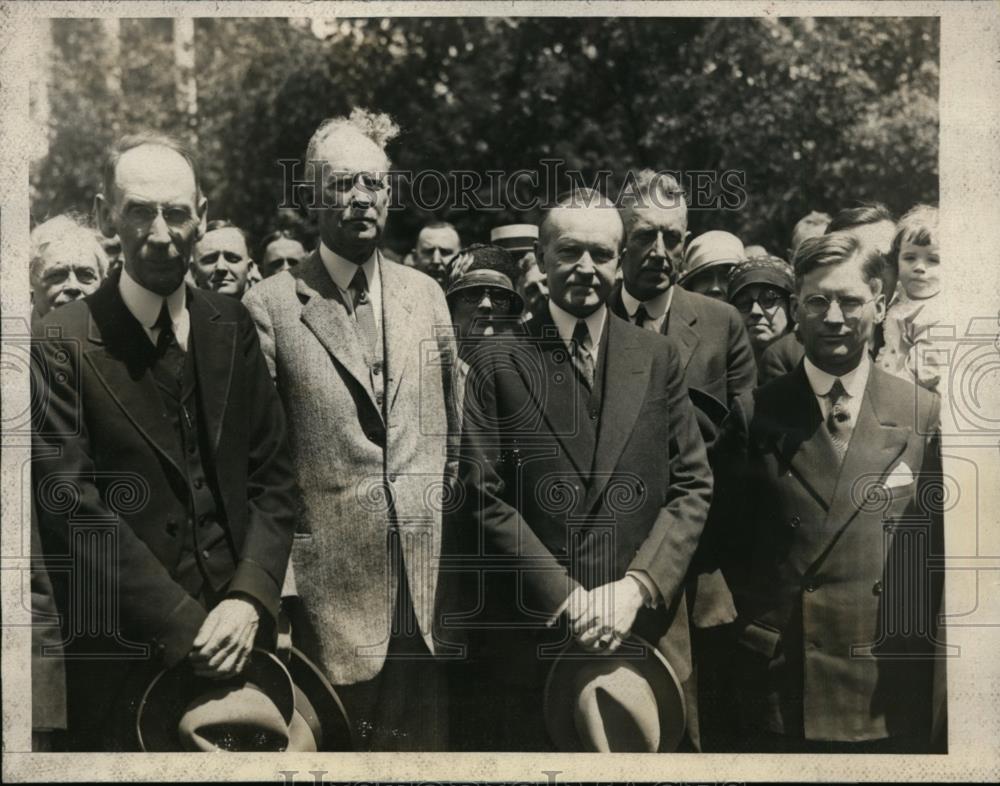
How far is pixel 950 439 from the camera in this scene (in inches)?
196

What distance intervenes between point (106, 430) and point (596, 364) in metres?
1.93

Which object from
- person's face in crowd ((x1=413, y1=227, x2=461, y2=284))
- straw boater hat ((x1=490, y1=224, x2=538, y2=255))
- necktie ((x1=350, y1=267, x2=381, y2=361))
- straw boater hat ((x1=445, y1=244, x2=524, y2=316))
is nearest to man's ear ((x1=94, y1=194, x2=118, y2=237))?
necktie ((x1=350, y1=267, x2=381, y2=361))

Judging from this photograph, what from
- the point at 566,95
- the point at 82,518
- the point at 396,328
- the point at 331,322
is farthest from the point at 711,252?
the point at 82,518

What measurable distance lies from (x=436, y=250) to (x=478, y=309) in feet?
1.02

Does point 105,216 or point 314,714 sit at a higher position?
point 105,216

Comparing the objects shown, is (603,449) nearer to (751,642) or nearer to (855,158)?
(751,642)

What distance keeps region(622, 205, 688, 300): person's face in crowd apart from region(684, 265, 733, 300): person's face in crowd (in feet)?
0.25

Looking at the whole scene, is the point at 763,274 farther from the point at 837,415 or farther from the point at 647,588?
the point at 647,588

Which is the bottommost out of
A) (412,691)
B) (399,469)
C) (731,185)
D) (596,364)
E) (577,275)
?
(412,691)

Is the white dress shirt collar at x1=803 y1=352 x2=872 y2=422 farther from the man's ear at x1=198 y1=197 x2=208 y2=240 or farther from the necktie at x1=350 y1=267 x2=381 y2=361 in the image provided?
the man's ear at x1=198 y1=197 x2=208 y2=240

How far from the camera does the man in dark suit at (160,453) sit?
461 cm

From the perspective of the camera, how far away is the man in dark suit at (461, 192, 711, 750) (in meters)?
4.72

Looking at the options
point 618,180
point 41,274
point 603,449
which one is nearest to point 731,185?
point 618,180

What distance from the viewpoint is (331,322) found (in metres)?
4.70
